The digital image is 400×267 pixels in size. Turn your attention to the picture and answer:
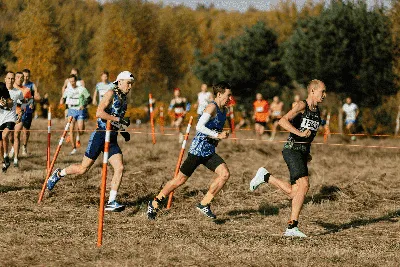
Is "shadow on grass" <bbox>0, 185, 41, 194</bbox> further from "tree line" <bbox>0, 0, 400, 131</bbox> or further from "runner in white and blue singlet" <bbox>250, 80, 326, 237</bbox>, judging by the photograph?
"tree line" <bbox>0, 0, 400, 131</bbox>

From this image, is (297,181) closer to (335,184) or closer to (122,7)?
(335,184)

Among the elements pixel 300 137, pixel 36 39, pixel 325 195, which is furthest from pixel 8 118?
pixel 36 39

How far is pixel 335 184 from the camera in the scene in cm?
1395

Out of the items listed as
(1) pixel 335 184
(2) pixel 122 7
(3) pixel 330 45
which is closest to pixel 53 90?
(2) pixel 122 7

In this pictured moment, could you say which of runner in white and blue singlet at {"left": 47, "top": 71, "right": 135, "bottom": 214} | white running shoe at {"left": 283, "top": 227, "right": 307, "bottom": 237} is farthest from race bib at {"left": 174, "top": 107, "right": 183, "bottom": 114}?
white running shoe at {"left": 283, "top": 227, "right": 307, "bottom": 237}

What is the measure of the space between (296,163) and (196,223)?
161 centimetres

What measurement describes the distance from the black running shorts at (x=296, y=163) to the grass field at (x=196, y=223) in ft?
2.47

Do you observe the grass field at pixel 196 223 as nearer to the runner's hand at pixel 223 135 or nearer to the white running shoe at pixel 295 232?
the white running shoe at pixel 295 232

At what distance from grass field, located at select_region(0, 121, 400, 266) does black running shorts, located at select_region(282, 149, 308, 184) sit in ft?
2.47

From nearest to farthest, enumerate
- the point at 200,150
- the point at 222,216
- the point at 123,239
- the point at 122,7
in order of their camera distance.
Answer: the point at 123,239
the point at 200,150
the point at 222,216
the point at 122,7

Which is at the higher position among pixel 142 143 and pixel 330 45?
pixel 330 45

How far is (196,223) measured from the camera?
9633 millimetres

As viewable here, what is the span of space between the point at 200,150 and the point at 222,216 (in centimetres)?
120

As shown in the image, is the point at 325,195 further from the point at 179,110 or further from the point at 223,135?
the point at 179,110
